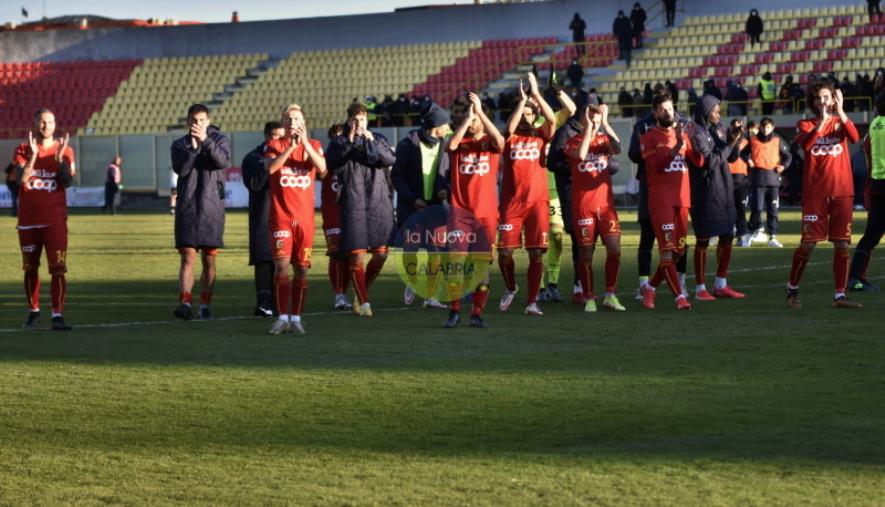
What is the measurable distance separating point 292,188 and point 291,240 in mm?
419

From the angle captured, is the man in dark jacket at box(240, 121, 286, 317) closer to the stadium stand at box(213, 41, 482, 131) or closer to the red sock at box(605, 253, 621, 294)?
the red sock at box(605, 253, 621, 294)

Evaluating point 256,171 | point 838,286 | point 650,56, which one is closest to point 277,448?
point 256,171

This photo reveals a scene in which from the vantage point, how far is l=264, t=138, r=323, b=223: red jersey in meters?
12.4

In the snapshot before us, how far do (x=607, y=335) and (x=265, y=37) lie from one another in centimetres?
4871

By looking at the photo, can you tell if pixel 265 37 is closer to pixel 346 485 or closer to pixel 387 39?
pixel 387 39

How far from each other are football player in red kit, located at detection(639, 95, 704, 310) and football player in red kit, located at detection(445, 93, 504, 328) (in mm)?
1924

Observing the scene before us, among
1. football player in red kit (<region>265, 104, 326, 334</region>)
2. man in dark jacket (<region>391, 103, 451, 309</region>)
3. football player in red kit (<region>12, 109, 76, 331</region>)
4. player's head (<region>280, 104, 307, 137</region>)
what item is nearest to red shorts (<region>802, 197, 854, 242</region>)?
man in dark jacket (<region>391, 103, 451, 309</region>)

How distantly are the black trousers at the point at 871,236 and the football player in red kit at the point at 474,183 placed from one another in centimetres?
473

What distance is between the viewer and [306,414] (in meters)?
8.48

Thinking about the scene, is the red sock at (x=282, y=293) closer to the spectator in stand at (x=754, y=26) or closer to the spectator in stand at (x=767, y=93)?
the spectator in stand at (x=767, y=93)

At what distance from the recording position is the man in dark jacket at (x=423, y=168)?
1452 centimetres

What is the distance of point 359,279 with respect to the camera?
45.8 ft

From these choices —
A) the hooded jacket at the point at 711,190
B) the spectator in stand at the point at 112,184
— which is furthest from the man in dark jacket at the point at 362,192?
the spectator in stand at the point at 112,184

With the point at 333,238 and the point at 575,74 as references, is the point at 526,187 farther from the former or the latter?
the point at 575,74
